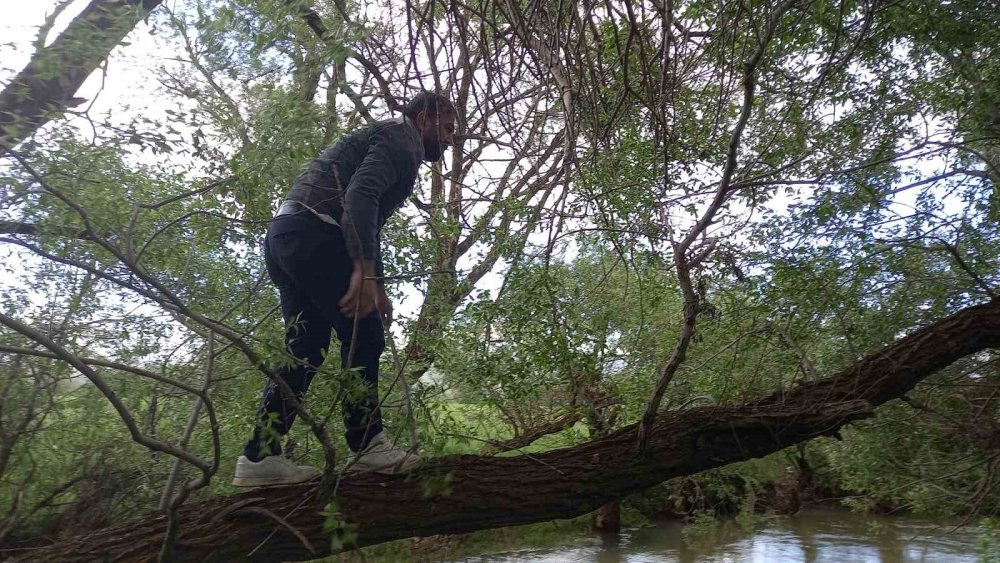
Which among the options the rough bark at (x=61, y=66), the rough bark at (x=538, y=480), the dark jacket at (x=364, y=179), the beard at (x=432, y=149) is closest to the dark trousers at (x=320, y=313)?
the dark jacket at (x=364, y=179)

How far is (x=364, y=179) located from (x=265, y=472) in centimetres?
119

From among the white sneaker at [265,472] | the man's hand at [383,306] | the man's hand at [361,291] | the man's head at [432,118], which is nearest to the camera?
the man's hand at [361,291]

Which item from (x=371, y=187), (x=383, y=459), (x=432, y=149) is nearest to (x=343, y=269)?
(x=371, y=187)

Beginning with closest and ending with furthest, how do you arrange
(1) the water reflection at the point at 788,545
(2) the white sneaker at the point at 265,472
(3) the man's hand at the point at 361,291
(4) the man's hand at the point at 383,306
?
(3) the man's hand at the point at 361,291
(4) the man's hand at the point at 383,306
(2) the white sneaker at the point at 265,472
(1) the water reflection at the point at 788,545

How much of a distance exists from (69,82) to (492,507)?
2.56 metres

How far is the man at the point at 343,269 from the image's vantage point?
9.16ft

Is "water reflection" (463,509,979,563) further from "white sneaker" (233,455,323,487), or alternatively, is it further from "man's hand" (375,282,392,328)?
"man's hand" (375,282,392,328)

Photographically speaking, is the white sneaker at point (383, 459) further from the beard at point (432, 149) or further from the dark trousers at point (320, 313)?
the beard at point (432, 149)

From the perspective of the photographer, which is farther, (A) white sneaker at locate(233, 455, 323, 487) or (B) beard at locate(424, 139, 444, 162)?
(B) beard at locate(424, 139, 444, 162)

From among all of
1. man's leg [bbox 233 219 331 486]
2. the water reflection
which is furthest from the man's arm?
the water reflection

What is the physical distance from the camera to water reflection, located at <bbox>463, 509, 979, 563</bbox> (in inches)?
272

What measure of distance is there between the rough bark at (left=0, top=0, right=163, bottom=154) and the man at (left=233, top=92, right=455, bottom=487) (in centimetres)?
92

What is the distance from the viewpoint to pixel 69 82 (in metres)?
3.33

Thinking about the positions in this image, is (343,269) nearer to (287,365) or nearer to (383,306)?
(383,306)
